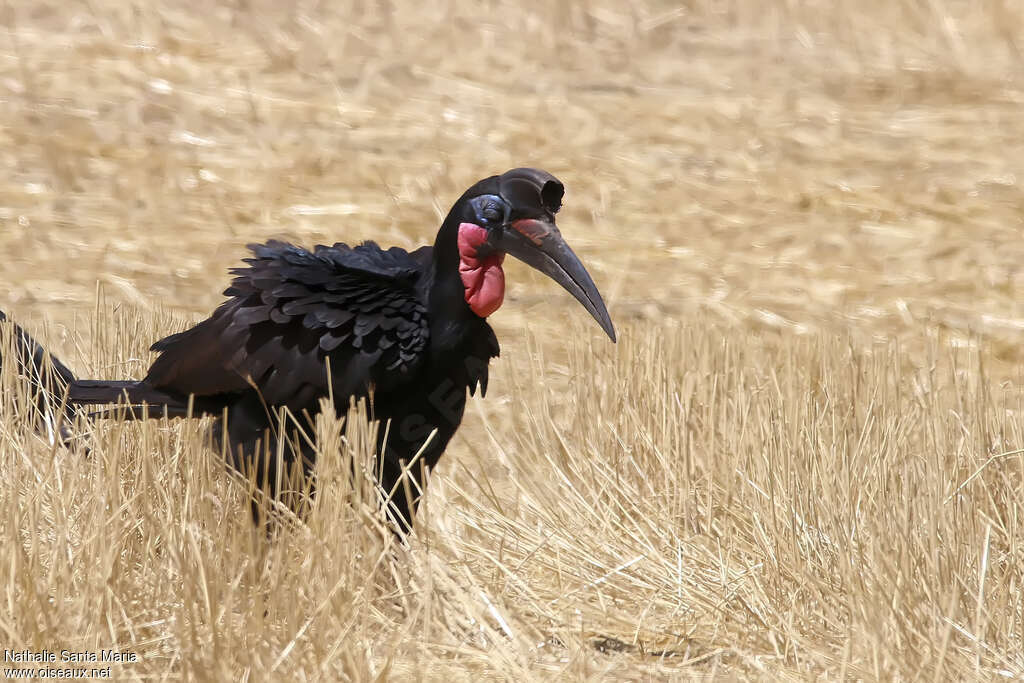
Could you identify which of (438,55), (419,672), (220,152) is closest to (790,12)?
(438,55)

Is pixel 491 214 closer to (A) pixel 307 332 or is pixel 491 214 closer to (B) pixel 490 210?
(B) pixel 490 210

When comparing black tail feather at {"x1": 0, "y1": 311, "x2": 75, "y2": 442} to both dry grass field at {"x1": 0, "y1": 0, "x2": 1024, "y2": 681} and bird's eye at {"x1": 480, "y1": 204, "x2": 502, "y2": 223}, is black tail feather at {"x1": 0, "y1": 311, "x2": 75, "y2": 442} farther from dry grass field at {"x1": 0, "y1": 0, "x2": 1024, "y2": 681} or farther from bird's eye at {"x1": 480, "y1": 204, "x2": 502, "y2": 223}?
bird's eye at {"x1": 480, "y1": 204, "x2": 502, "y2": 223}

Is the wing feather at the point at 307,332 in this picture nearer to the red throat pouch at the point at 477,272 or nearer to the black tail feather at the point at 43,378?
the red throat pouch at the point at 477,272

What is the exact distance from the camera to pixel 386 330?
13.4ft

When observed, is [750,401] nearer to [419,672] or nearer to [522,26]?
[419,672]

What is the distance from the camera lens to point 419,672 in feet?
10.5

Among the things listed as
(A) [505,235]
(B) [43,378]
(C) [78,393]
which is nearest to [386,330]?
(A) [505,235]

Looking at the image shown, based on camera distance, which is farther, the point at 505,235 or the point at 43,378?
the point at 43,378

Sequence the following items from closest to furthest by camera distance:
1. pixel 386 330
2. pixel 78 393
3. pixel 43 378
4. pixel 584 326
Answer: pixel 386 330 < pixel 78 393 < pixel 43 378 < pixel 584 326

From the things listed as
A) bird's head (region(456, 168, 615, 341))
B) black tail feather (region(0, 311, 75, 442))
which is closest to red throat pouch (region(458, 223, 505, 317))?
bird's head (region(456, 168, 615, 341))

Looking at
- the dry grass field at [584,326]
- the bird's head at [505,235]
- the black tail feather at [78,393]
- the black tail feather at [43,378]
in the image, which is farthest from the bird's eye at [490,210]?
the black tail feather at [43,378]

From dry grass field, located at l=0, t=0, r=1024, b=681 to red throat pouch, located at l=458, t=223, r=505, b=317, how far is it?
0.62 m

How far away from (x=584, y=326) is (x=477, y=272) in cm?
183

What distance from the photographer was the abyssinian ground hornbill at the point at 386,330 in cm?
408
